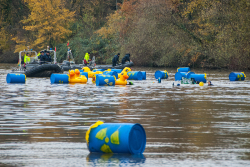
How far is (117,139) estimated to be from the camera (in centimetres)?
730

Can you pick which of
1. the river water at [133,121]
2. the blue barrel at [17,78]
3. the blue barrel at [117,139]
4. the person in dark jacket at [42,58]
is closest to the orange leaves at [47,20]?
the person in dark jacket at [42,58]

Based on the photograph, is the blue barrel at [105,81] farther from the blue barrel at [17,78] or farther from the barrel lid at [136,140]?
the barrel lid at [136,140]

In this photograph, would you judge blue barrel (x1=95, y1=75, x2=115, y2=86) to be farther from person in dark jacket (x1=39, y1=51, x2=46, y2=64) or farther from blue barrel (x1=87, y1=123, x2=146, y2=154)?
blue barrel (x1=87, y1=123, x2=146, y2=154)

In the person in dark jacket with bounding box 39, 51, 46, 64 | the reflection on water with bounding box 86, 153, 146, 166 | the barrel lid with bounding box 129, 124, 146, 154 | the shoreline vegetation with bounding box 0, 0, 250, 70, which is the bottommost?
the reflection on water with bounding box 86, 153, 146, 166

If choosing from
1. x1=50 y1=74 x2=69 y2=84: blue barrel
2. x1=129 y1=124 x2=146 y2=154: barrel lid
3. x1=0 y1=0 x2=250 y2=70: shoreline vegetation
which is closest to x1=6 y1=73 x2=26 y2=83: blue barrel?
x1=50 y1=74 x2=69 y2=84: blue barrel

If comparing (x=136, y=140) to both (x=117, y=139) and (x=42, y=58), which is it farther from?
(x=42, y=58)

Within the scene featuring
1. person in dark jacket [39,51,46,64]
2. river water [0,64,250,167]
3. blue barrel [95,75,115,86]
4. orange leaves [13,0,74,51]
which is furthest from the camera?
orange leaves [13,0,74,51]

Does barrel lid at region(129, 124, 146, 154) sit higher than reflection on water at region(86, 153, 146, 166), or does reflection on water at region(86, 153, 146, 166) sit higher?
barrel lid at region(129, 124, 146, 154)

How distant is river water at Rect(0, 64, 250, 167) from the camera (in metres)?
7.21

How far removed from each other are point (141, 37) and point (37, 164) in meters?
53.0

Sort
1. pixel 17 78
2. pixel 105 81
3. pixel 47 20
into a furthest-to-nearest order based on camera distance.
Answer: pixel 47 20
pixel 17 78
pixel 105 81

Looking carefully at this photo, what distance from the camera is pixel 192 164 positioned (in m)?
6.83

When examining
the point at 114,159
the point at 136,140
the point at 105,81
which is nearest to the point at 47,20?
the point at 105,81

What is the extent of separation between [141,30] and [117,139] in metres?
52.4
